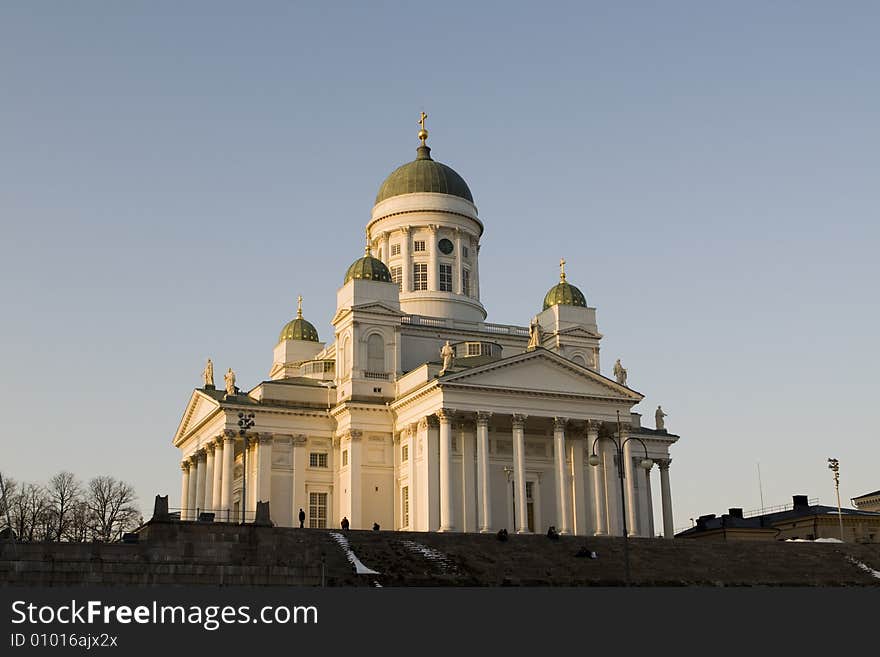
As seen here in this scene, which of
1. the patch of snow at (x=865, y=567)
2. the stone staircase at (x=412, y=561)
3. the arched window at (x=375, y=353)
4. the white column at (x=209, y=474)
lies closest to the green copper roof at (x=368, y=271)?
the arched window at (x=375, y=353)

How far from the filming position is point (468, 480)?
2584 inches

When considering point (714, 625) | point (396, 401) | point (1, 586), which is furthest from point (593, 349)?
point (1, 586)

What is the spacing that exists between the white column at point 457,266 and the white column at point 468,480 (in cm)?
1675

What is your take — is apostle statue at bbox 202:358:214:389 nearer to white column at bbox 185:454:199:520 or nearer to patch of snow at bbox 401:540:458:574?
white column at bbox 185:454:199:520

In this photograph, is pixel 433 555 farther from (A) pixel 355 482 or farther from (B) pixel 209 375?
(B) pixel 209 375

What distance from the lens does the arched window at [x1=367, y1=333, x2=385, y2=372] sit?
71.1 metres

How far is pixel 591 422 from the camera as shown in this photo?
6756 cm

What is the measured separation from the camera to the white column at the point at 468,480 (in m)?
64.9

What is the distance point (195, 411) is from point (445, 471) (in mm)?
23420

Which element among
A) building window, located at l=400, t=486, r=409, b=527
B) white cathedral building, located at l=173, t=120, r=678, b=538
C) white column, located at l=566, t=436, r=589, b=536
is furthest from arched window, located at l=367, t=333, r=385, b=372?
white column, located at l=566, t=436, r=589, b=536

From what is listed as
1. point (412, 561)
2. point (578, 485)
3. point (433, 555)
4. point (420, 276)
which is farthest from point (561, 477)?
point (420, 276)

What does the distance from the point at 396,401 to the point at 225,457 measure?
37.4ft

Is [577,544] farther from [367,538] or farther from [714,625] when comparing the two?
[714,625]

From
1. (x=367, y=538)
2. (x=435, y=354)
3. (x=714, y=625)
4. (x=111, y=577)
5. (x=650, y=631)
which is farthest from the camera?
(x=435, y=354)
